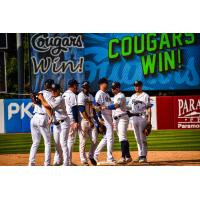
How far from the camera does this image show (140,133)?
9203mm

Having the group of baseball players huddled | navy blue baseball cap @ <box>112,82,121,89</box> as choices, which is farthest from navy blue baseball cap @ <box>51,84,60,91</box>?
navy blue baseball cap @ <box>112,82,121,89</box>

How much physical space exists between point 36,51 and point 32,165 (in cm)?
179

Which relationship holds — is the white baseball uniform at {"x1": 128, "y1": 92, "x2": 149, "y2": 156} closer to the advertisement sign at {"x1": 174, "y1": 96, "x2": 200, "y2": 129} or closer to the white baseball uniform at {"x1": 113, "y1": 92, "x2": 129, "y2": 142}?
the white baseball uniform at {"x1": 113, "y1": 92, "x2": 129, "y2": 142}

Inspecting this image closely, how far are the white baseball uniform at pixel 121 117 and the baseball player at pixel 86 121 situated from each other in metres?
0.37

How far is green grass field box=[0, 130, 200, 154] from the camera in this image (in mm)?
8922

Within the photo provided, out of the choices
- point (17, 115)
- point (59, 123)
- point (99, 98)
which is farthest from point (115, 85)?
point (17, 115)

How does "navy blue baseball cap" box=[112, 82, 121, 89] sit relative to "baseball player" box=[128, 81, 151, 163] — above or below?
above

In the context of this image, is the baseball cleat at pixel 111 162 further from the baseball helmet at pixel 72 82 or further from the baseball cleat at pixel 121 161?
the baseball helmet at pixel 72 82

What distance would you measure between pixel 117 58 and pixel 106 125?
1.13m

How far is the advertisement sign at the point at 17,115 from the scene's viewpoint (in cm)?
913

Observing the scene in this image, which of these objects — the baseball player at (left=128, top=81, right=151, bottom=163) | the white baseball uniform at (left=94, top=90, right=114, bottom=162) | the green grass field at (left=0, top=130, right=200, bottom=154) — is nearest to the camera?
the green grass field at (left=0, top=130, right=200, bottom=154)

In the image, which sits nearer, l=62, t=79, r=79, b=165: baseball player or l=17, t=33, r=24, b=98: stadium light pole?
l=17, t=33, r=24, b=98: stadium light pole

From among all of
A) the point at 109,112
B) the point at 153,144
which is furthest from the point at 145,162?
the point at 109,112

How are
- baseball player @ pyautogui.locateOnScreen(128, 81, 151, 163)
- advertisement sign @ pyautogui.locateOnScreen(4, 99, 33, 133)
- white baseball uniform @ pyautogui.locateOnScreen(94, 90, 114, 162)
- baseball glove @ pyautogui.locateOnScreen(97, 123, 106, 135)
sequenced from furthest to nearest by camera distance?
1. baseball glove @ pyautogui.locateOnScreen(97, 123, 106, 135)
2. white baseball uniform @ pyautogui.locateOnScreen(94, 90, 114, 162)
3. advertisement sign @ pyautogui.locateOnScreen(4, 99, 33, 133)
4. baseball player @ pyautogui.locateOnScreen(128, 81, 151, 163)
